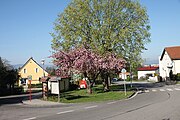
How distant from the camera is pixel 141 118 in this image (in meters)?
13.4

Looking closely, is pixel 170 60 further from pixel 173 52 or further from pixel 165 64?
pixel 165 64

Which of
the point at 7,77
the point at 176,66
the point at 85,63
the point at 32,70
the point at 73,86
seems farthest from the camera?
the point at 32,70

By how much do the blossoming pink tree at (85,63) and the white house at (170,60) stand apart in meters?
32.5

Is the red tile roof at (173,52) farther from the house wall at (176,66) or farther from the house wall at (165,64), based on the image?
the house wall at (165,64)

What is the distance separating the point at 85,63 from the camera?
3192 cm

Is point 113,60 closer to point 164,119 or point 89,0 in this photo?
point 89,0

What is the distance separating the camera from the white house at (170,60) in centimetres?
6412

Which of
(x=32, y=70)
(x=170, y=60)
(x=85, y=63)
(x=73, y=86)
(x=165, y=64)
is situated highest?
(x=170, y=60)

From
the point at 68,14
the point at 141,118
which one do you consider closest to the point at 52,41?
the point at 68,14

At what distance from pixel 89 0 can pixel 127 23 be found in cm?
575

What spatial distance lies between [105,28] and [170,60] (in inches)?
1319

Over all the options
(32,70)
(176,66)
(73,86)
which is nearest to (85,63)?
(73,86)

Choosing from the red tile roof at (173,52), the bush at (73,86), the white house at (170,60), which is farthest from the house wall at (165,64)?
the bush at (73,86)

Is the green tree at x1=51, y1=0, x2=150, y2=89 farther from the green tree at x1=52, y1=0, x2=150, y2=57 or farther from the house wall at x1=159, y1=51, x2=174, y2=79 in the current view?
the house wall at x1=159, y1=51, x2=174, y2=79
